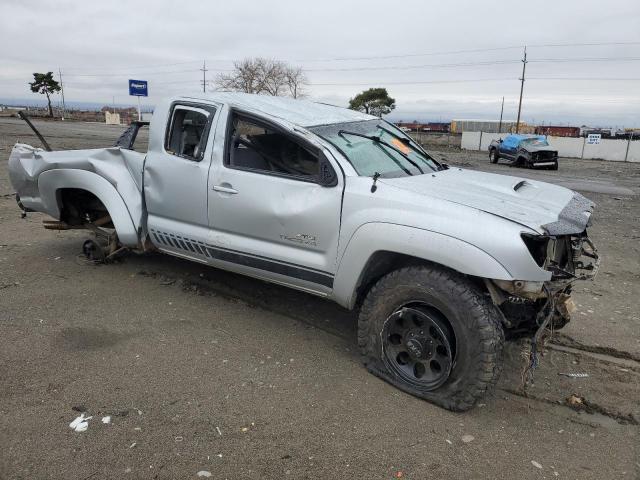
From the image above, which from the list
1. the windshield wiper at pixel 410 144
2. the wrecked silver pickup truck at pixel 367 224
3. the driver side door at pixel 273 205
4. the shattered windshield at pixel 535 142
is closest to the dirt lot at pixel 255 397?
the wrecked silver pickup truck at pixel 367 224

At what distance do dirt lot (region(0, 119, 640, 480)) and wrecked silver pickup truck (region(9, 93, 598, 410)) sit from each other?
0.40 meters

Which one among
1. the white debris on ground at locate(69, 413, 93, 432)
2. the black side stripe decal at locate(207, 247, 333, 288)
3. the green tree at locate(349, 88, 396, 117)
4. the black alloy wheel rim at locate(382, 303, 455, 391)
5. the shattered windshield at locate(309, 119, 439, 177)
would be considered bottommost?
the white debris on ground at locate(69, 413, 93, 432)

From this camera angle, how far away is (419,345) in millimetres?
3275

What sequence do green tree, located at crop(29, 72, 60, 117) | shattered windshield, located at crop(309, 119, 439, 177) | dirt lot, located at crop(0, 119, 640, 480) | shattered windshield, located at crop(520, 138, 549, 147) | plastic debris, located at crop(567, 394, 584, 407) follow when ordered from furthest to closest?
green tree, located at crop(29, 72, 60, 117) < shattered windshield, located at crop(520, 138, 549, 147) < shattered windshield, located at crop(309, 119, 439, 177) < plastic debris, located at crop(567, 394, 584, 407) < dirt lot, located at crop(0, 119, 640, 480)

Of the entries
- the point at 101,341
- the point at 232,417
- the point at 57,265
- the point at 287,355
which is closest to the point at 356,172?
the point at 287,355

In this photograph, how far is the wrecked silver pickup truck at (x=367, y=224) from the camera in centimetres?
304

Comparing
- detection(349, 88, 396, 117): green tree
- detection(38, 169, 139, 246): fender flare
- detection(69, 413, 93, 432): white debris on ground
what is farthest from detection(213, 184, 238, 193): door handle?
detection(349, 88, 396, 117): green tree

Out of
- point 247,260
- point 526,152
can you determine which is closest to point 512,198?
point 247,260

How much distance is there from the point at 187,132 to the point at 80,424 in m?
2.55

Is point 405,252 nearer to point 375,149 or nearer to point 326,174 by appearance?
point 326,174

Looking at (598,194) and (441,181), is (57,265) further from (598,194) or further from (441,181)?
(598,194)

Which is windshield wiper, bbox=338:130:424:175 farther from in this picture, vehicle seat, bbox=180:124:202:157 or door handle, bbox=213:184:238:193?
vehicle seat, bbox=180:124:202:157

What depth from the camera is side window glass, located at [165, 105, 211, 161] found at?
171 inches

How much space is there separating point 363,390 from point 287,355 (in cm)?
72
